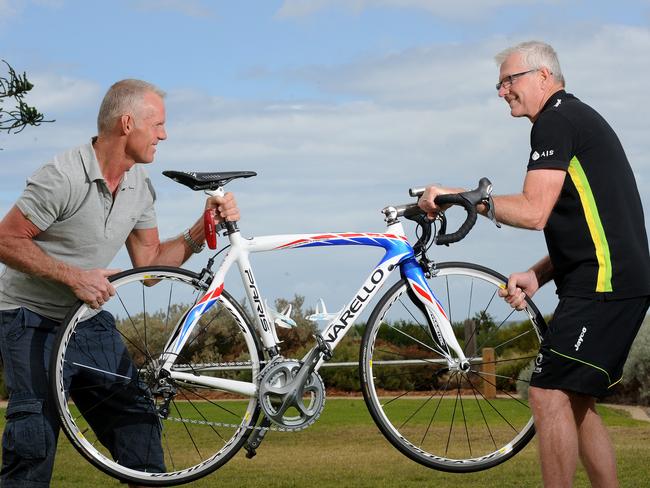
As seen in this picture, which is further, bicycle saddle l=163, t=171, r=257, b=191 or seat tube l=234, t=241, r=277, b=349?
seat tube l=234, t=241, r=277, b=349

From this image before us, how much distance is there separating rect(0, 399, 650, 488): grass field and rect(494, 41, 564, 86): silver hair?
4.65m

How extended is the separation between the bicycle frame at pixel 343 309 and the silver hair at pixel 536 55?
37.1 inches

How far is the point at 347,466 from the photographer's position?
32.4 ft

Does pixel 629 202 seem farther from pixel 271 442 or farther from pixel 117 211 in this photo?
pixel 271 442

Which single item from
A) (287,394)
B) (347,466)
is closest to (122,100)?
(287,394)

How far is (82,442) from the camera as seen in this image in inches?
187

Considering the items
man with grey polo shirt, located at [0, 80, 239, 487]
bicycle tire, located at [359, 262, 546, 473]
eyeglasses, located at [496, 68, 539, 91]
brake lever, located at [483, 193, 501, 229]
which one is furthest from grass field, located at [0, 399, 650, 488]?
eyeglasses, located at [496, 68, 539, 91]

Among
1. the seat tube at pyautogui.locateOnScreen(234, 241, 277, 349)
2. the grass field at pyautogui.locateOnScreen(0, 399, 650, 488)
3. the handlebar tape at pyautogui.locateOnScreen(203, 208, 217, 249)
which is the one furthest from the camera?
the grass field at pyautogui.locateOnScreen(0, 399, 650, 488)

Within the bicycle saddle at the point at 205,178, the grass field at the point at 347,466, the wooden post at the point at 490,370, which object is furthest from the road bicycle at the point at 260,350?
the wooden post at the point at 490,370

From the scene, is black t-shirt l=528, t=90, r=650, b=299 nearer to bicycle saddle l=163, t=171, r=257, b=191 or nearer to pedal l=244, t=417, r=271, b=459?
bicycle saddle l=163, t=171, r=257, b=191

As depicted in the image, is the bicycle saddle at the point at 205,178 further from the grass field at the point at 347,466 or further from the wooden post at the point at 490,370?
the wooden post at the point at 490,370

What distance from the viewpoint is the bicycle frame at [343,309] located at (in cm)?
477

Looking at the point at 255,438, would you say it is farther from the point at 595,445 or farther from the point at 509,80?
the point at 509,80

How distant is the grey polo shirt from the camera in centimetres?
466
